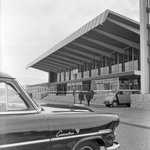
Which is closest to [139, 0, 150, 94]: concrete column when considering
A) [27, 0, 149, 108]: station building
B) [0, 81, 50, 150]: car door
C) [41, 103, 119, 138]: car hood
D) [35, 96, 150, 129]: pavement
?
[27, 0, 149, 108]: station building

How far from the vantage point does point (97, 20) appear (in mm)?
26172

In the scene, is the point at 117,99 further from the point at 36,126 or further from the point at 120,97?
the point at 36,126

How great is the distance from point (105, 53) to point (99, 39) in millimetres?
5735

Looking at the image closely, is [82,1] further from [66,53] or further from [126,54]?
[66,53]

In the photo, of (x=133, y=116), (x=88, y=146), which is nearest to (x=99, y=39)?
(x=133, y=116)

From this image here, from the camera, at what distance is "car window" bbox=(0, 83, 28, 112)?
10.0 feet

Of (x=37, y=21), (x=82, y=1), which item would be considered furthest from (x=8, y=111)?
(x=82, y=1)

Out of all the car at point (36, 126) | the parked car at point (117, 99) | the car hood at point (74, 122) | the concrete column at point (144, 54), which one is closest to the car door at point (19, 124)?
the car at point (36, 126)

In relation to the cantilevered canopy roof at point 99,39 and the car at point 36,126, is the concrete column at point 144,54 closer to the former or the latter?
the cantilevered canopy roof at point 99,39

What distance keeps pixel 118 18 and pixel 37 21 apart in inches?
559

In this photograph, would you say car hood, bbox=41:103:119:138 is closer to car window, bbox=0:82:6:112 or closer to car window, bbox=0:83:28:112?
car window, bbox=0:83:28:112

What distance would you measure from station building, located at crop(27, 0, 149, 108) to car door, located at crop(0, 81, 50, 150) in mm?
19939

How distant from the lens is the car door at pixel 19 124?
2.81 metres

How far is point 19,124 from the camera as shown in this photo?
9.64 feet
